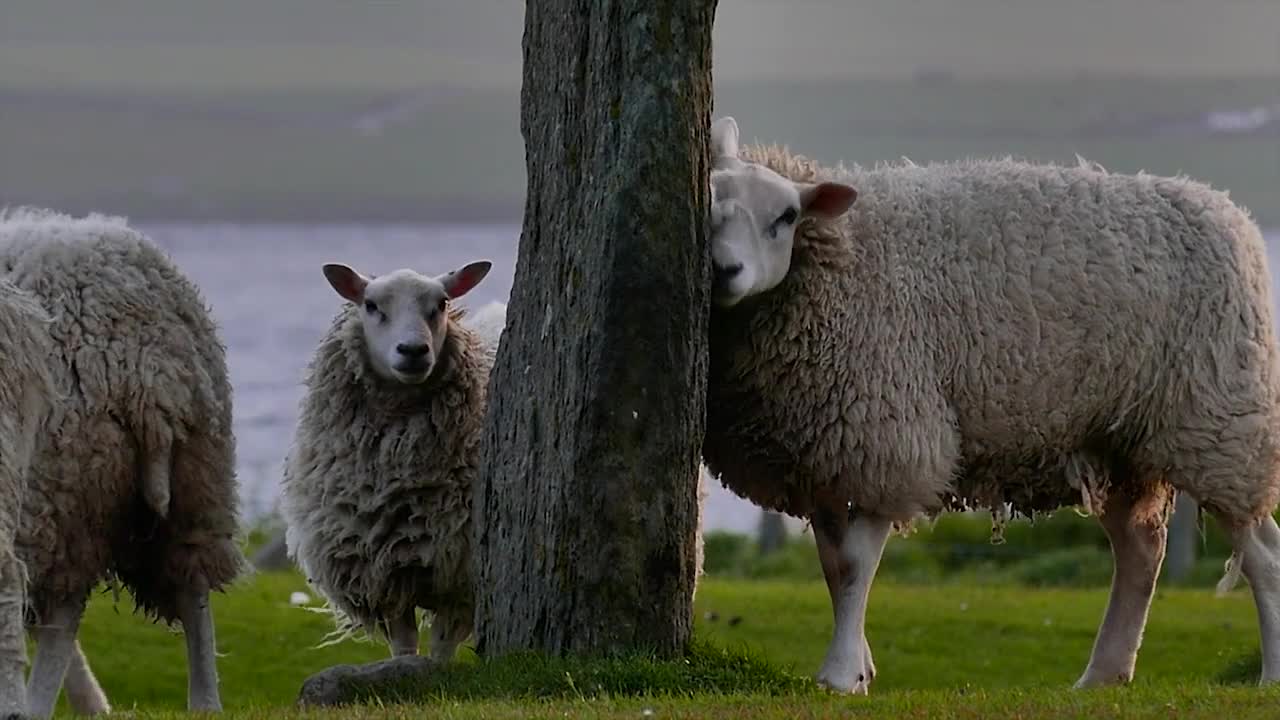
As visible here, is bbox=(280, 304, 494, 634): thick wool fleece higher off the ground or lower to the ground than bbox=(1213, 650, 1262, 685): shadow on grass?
higher

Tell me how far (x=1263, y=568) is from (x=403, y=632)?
3817mm

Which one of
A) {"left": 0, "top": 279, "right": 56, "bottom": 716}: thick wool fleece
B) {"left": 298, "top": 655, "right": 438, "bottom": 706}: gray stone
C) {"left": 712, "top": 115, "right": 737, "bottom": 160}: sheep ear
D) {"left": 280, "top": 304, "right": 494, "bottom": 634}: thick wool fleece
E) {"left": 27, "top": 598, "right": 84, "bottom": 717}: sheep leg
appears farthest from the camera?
{"left": 280, "top": 304, "right": 494, "bottom": 634}: thick wool fleece

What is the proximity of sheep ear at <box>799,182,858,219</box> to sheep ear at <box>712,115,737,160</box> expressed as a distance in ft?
1.28

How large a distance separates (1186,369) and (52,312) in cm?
475

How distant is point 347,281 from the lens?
952cm

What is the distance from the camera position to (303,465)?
950cm

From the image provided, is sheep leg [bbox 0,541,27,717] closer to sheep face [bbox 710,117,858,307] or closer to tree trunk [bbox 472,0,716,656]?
tree trunk [bbox 472,0,716,656]

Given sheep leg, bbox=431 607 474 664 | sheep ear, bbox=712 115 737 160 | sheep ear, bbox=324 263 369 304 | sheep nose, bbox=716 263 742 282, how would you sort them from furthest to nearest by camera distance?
1. sheep ear, bbox=324 263 369 304
2. sheep leg, bbox=431 607 474 664
3. sheep ear, bbox=712 115 737 160
4. sheep nose, bbox=716 263 742 282

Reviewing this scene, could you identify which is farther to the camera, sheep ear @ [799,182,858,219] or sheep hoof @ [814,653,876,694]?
sheep ear @ [799,182,858,219]

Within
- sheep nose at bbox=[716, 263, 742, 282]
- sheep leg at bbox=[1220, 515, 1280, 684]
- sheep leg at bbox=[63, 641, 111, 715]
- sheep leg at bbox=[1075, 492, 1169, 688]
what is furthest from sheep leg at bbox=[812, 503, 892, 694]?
sheep leg at bbox=[63, 641, 111, 715]

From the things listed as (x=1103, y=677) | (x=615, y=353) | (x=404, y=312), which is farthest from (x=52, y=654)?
(x=1103, y=677)

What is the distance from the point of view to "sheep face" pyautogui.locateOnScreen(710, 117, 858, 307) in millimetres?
8273

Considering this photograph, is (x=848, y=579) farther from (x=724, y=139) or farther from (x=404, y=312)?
(x=404, y=312)

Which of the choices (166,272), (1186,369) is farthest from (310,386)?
(1186,369)
